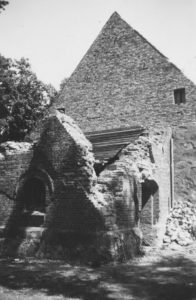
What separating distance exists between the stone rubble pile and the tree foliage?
15.5 metres

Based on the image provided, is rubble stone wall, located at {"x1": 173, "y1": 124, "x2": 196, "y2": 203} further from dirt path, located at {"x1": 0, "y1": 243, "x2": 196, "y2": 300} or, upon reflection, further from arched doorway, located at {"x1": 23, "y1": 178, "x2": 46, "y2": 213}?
arched doorway, located at {"x1": 23, "y1": 178, "x2": 46, "y2": 213}

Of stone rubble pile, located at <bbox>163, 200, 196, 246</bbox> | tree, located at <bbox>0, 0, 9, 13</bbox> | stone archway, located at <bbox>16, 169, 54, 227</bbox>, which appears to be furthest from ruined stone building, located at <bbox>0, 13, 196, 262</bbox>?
tree, located at <bbox>0, 0, 9, 13</bbox>

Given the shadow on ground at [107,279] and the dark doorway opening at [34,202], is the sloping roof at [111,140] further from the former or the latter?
the shadow on ground at [107,279]

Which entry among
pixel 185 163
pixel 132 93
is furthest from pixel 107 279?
pixel 132 93

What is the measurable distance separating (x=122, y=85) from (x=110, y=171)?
8.29 metres

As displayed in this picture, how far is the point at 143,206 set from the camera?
1357 centimetres

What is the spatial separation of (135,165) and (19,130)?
62.2 feet

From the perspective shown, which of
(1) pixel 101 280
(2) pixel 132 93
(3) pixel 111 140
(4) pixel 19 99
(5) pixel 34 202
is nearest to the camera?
(1) pixel 101 280

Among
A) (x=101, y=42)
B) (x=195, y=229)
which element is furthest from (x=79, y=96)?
(x=195, y=229)

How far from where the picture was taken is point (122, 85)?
18.5 m

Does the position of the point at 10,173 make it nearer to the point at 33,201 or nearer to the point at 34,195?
the point at 34,195

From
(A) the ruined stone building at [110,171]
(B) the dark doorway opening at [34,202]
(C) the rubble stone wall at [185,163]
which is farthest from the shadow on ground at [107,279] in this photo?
(C) the rubble stone wall at [185,163]

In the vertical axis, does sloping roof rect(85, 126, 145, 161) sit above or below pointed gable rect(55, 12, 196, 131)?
below

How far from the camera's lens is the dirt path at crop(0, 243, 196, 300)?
6.74 m
